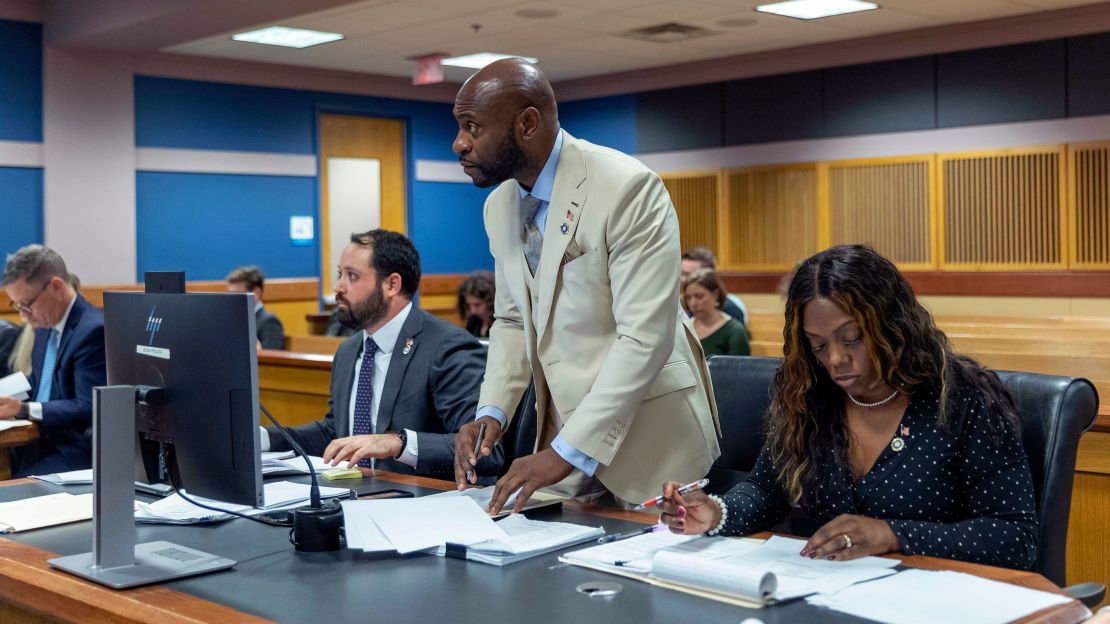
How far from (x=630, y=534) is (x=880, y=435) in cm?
49

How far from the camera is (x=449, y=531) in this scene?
1.89 meters

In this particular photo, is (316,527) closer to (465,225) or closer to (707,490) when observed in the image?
(707,490)

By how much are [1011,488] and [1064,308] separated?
7.04 meters

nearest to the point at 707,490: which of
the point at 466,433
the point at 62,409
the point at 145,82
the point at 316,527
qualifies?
the point at 466,433

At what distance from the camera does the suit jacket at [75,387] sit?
3762 millimetres

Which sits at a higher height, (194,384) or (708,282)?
(708,282)

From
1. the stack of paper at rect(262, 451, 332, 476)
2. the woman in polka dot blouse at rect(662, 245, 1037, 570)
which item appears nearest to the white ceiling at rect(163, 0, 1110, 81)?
the stack of paper at rect(262, 451, 332, 476)

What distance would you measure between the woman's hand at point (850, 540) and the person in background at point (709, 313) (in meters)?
3.82

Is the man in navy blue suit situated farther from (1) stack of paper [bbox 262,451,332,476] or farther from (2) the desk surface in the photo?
(2) the desk surface

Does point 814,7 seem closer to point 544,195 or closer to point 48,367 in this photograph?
point 48,367

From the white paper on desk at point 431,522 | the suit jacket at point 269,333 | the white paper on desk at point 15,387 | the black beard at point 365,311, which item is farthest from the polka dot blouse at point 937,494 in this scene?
the suit jacket at point 269,333

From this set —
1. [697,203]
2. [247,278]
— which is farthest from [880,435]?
[697,203]

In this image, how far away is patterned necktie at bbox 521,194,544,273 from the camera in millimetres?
2340

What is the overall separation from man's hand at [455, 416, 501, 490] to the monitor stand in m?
0.50
